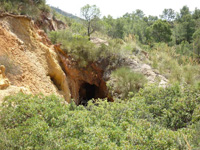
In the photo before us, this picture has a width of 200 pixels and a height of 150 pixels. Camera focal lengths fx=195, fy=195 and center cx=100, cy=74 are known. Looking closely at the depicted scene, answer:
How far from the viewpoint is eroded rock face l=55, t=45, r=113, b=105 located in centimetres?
898

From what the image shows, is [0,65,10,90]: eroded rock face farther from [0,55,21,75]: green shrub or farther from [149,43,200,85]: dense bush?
[149,43,200,85]: dense bush

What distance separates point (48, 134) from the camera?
309cm

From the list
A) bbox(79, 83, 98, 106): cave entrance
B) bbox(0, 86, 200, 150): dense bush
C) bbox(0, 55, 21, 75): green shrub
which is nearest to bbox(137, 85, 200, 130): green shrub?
bbox(0, 86, 200, 150): dense bush

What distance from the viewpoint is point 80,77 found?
9.80 m

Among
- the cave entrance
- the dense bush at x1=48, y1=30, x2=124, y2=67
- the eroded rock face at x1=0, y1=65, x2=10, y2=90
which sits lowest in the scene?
the cave entrance

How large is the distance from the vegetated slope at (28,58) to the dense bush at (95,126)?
2.44 meters

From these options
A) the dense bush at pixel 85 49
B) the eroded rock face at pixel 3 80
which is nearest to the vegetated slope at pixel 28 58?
the eroded rock face at pixel 3 80

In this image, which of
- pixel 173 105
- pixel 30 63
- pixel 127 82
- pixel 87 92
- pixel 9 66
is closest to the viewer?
pixel 173 105

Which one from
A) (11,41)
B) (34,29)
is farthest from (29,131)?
(34,29)

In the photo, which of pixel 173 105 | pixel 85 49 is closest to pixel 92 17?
pixel 85 49

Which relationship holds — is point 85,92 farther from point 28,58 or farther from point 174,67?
point 28,58

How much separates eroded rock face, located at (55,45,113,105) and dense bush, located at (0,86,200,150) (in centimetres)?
468

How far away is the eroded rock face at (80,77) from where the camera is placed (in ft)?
29.5

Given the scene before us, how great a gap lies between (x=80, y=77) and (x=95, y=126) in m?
6.53
